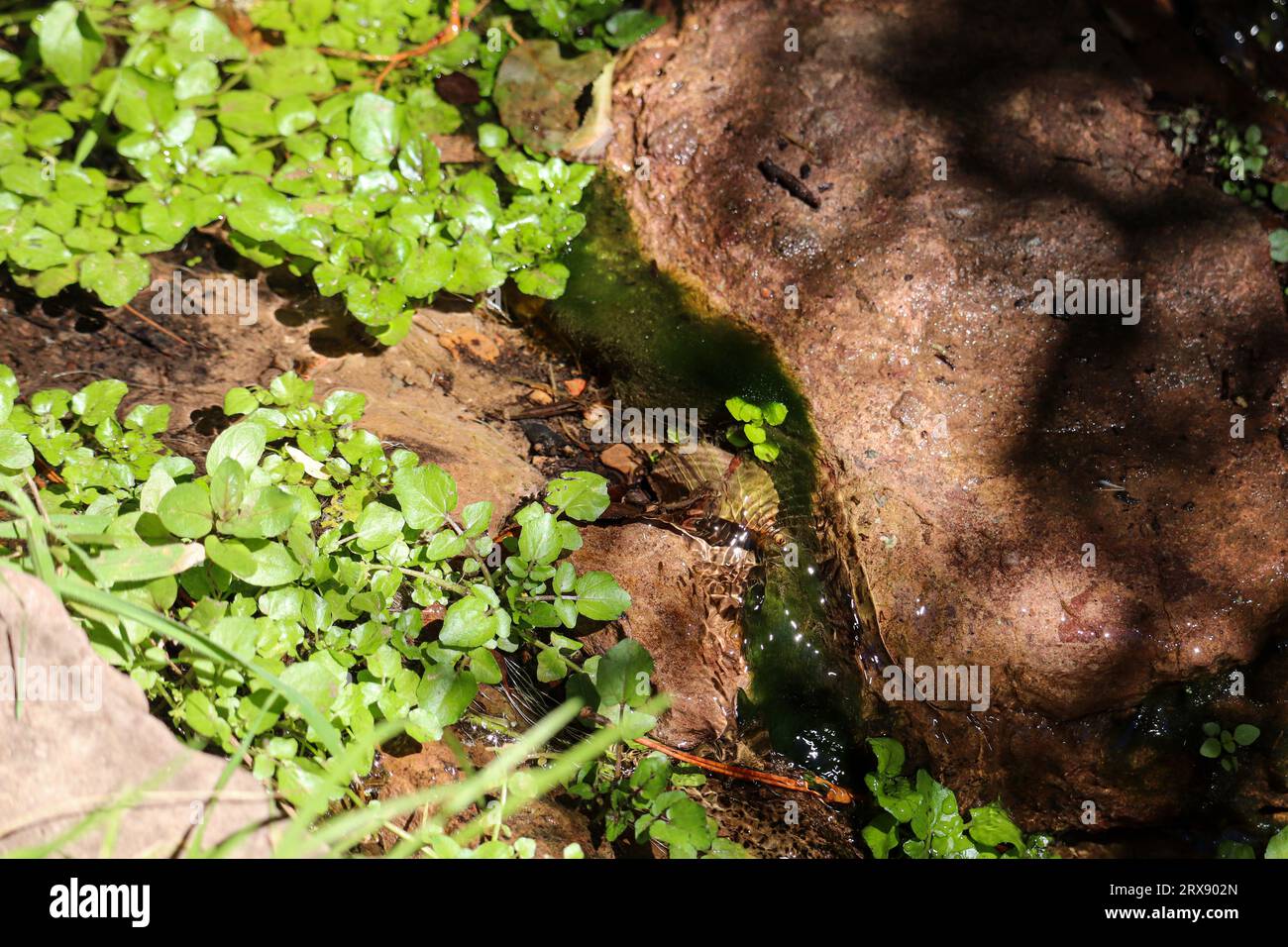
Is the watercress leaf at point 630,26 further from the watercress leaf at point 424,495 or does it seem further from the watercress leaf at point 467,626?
the watercress leaf at point 467,626

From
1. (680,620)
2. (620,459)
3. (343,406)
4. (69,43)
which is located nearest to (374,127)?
(69,43)

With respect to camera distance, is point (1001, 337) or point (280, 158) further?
point (280, 158)

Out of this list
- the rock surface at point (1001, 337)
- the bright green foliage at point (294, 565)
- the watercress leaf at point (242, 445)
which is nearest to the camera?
the bright green foliage at point (294, 565)

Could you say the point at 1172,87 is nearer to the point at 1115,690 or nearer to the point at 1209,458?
the point at 1209,458

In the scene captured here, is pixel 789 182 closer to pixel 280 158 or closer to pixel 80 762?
pixel 280 158

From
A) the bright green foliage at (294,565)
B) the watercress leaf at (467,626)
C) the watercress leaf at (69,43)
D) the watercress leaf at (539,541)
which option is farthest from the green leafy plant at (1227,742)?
the watercress leaf at (69,43)
